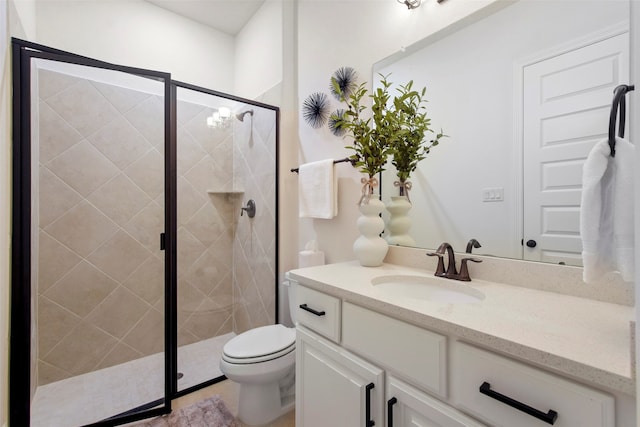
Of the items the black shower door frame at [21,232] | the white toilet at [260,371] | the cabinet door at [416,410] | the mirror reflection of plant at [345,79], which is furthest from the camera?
the mirror reflection of plant at [345,79]

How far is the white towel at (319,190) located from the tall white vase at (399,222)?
361 millimetres

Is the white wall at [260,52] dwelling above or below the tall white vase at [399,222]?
above

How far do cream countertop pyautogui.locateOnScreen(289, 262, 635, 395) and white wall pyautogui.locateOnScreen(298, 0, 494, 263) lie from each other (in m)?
0.73

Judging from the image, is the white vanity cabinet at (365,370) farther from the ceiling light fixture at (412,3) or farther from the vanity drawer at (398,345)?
the ceiling light fixture at (412,3)

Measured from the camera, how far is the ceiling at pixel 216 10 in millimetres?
2301

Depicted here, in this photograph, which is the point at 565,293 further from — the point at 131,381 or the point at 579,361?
the point at 131,381

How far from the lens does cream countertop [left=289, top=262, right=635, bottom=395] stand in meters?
0.50

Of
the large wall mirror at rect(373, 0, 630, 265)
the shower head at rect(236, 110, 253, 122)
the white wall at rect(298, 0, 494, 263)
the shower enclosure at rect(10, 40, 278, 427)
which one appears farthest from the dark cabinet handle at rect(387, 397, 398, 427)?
the shower head at rect(236, 110, 253, 122)

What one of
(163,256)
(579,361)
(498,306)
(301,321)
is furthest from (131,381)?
(579,361)

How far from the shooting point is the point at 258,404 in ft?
4.91

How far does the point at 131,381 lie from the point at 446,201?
81.2 inches

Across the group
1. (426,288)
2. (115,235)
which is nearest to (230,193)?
(115,235)

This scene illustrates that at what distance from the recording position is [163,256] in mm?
1703

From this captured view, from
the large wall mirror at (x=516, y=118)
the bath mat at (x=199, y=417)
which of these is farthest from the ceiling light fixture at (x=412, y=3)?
the bath mat at (x=199, y=417)
